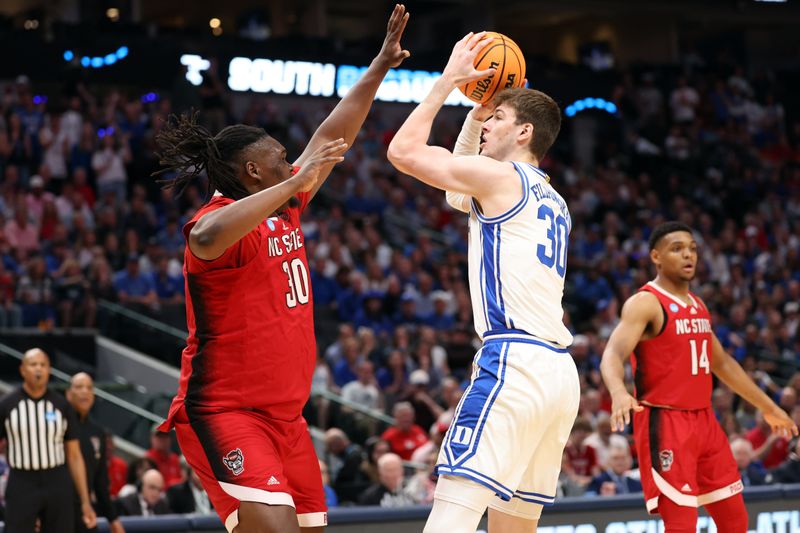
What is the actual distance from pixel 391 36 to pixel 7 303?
9453 mm

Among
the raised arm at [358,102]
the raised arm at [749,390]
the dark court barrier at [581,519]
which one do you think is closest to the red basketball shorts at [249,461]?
the raised arm at [358,102]

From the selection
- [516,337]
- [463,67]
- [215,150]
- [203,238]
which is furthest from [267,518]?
[463,67]

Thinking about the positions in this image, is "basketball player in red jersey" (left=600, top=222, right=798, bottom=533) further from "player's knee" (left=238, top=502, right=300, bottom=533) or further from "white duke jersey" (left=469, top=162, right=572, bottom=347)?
"player's knee" (left=238, top=502, right=300, bottom=533)

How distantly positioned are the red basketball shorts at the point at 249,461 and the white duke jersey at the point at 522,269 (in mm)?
937

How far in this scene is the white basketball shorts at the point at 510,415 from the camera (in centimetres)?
479

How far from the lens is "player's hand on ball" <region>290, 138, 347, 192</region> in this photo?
14.7 feet

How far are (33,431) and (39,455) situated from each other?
0.20 m

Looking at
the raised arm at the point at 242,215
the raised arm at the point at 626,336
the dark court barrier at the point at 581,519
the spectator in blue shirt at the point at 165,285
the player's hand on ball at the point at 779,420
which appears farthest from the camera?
the spectator in blue shirt at the point at 165,285

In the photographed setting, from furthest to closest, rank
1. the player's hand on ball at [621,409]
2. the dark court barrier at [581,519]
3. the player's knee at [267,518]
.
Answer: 1. the dark court barrier at [581,519]
2. the player's hand on ball at [621,409]
3. the player's knee at [267,518]

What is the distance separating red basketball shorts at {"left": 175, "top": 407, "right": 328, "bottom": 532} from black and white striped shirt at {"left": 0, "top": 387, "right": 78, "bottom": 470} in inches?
194

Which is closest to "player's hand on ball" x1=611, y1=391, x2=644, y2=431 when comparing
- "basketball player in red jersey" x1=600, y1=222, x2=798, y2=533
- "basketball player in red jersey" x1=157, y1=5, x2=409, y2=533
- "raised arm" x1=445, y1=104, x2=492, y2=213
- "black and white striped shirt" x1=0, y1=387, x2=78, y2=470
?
"basketball player in red jersey" x1=600, y1=222, x2=798, y2=533

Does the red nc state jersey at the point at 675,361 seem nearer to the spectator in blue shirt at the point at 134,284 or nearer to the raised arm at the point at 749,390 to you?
the raised arm at the point at 749,390

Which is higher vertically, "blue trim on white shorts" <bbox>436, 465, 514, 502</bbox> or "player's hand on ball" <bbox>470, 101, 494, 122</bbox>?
"player's hand on ball" <bbox>470, 101, 494, 122</bbox>

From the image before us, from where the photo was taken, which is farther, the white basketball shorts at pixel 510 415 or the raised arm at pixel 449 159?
the raised arm at pixel 449 159
